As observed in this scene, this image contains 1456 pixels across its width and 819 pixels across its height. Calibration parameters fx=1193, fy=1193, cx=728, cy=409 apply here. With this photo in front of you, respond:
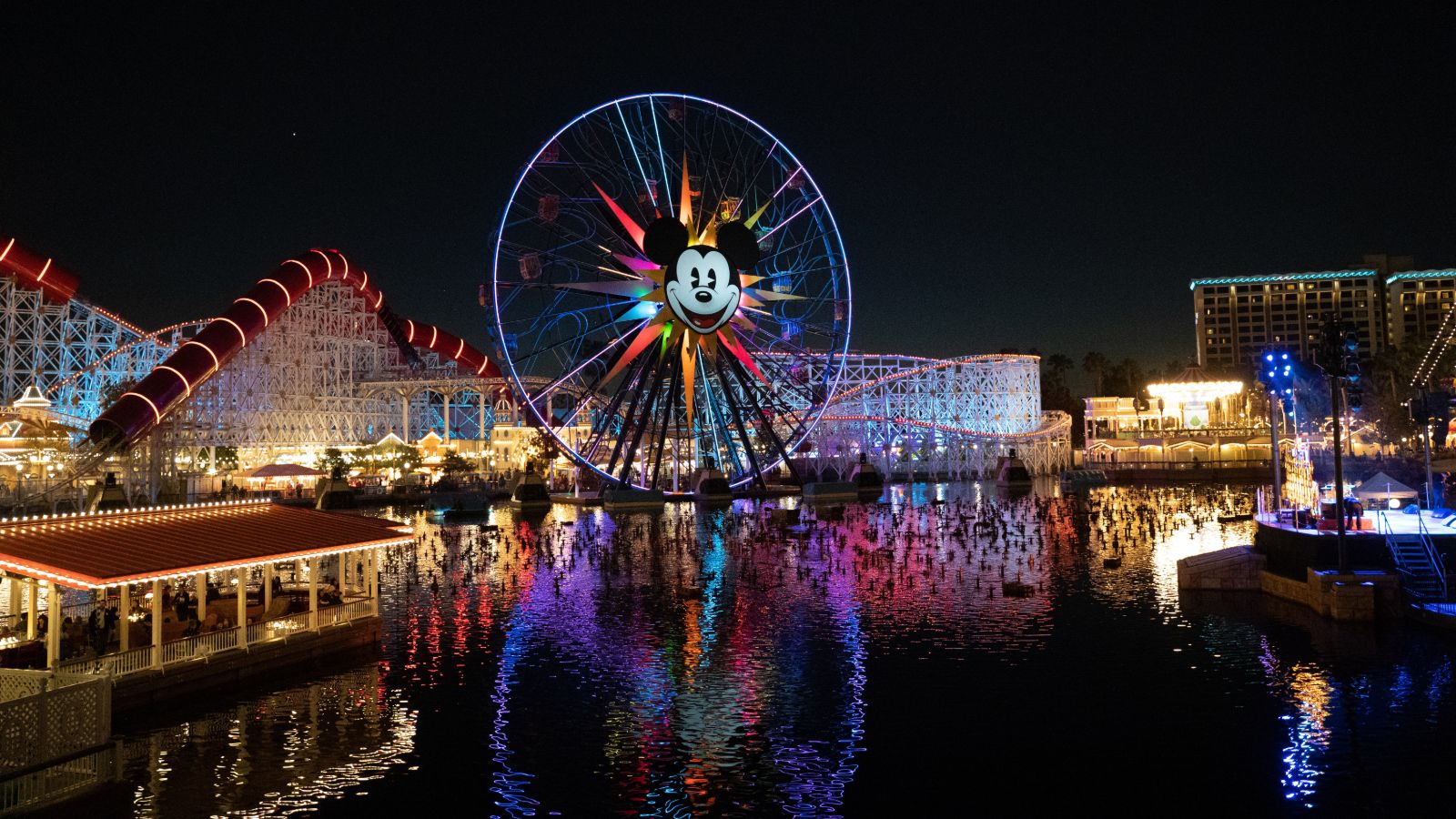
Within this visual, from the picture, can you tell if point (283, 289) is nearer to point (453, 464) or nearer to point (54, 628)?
point (453, 464)

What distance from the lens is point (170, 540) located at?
2217 cm

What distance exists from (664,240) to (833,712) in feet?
142

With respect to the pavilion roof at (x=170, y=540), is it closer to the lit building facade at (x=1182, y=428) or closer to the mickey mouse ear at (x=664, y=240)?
the mickey mouse ear at (x=664, y=240)

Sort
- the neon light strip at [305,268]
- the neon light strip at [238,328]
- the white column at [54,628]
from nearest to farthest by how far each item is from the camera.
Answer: the white column at [54,628] → the neon light strip at [238,328] → the neon light strip at [305,268]

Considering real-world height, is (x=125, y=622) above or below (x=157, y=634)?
above

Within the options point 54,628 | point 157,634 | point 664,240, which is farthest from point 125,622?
point 664,240

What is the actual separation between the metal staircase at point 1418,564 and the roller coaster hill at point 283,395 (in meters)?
48.5

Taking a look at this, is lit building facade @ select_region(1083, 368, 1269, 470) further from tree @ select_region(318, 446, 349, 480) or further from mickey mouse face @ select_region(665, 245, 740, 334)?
tree @ select_region(318, 446, 349, 480)

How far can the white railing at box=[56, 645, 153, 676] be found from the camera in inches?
757

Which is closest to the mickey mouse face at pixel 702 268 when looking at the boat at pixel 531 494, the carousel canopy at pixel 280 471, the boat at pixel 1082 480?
the boat at pixel 531 494

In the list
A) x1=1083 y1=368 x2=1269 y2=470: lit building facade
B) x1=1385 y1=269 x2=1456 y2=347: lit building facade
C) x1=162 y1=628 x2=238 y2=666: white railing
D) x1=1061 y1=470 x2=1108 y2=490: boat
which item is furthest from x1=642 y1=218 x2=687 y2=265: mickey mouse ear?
x1=1385 y1=269 x2=1456 y2=347: lit building facade

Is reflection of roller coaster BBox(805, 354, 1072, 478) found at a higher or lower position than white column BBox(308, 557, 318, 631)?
higher

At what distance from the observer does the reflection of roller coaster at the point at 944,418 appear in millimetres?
108438

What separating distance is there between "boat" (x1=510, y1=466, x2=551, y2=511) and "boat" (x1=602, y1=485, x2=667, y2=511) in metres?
4.98
